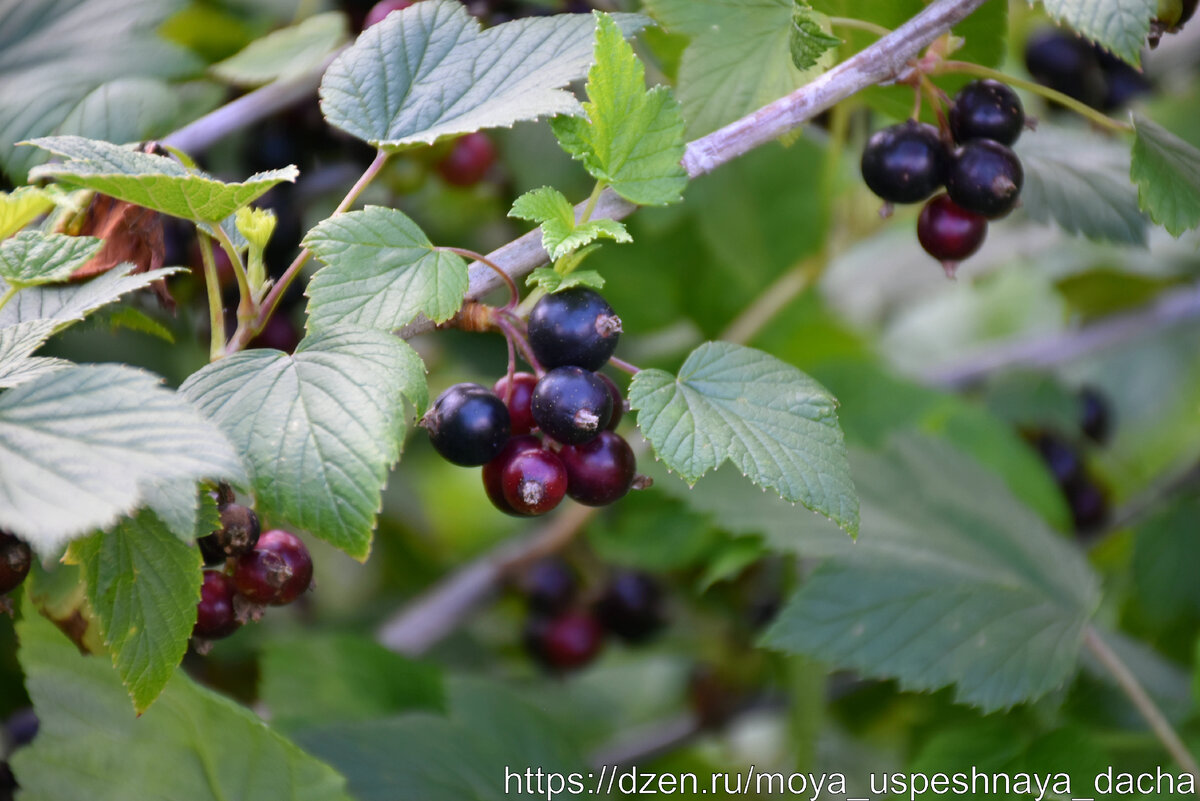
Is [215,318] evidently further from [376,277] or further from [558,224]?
[558,224]

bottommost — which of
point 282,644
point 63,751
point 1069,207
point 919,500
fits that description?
point 282,644

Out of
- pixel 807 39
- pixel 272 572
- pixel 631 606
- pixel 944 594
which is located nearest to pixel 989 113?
pixel 807 39

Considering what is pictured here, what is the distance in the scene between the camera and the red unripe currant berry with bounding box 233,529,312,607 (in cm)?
68

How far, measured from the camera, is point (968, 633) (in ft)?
3.29

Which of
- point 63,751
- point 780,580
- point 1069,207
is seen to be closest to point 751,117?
point 1069,207

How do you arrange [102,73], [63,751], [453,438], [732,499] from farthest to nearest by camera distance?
[732,499], [102,73], [63,751], [453,438]

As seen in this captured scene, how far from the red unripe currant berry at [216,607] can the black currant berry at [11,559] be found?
4.7 inches

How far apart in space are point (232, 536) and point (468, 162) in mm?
723

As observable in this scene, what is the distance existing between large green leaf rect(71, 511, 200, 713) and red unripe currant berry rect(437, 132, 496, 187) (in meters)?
0.73

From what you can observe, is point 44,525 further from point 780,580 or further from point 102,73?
point 780,580

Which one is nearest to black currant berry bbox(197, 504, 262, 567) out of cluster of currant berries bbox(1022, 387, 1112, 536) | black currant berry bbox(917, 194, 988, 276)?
black currant berry bbox(917, 194, 988, 276)

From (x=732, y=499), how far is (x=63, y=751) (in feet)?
2.31

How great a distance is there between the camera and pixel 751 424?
2.09 ft

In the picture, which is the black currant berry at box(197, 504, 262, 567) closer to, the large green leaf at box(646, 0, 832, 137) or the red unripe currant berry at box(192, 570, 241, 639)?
the red unripe currant berry at box(192, 570, 241, 639)
